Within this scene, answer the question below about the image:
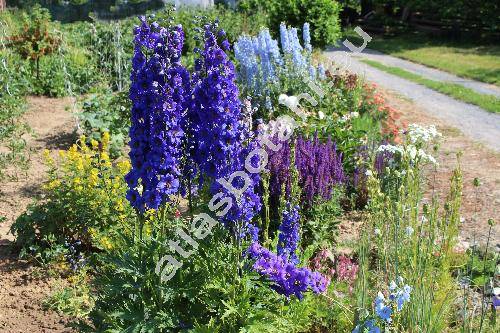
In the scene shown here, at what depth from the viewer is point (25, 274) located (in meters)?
4.80

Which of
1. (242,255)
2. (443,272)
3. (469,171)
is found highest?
(242,255)

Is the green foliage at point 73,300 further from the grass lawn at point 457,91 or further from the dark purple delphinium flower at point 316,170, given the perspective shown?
A: the grass lawn at point 457,91

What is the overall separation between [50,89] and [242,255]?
8.98 meters

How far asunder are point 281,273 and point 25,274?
8.50 ft

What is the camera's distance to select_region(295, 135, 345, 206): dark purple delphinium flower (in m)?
5.16

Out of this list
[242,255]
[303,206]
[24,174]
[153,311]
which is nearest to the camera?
[153,311]

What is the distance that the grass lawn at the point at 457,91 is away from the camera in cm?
1115

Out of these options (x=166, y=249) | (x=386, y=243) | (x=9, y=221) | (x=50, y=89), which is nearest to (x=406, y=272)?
(x=386, y=243)

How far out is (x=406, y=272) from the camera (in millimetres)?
3561

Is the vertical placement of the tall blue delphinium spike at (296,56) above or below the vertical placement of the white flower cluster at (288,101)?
above

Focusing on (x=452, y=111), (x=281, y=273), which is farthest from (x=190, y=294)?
(x=452, y=111)

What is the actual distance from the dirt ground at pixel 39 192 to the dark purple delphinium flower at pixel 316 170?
0.55 metres

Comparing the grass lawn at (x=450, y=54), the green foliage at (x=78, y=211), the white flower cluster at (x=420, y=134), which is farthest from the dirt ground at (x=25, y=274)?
the grass lawn at (x=450, y=54)

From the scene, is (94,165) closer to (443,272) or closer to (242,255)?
(242,255)
